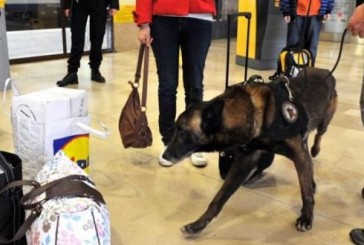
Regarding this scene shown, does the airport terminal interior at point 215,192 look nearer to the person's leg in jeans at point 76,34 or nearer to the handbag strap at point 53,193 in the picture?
the handbag strap at point 53,193

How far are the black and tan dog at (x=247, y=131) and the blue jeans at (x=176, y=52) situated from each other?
572mm

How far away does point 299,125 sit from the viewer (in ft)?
6.15

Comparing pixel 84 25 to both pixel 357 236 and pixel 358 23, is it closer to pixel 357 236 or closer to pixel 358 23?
pixel 358 23

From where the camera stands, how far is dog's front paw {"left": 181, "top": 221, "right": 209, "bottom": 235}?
6.05 ft

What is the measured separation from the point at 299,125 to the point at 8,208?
3.97 ft

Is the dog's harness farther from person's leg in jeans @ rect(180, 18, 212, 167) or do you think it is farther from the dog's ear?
person's leg in jeans @ rect(180, 18, 212, 167)

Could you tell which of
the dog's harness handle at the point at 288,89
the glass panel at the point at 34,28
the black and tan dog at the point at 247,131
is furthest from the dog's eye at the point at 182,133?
the glass panel at the point at 34,28

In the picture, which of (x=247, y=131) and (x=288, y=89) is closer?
(x=247, y=131)

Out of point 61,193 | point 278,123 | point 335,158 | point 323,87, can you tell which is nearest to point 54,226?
point 61,193

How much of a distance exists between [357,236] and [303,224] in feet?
0.73

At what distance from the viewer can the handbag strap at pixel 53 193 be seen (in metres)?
→ 1.32

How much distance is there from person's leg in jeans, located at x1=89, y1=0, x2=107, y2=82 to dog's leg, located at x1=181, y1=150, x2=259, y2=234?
314 centimetres

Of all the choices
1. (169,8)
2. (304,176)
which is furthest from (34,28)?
(304,176)

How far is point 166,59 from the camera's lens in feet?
Answer: 7.87
